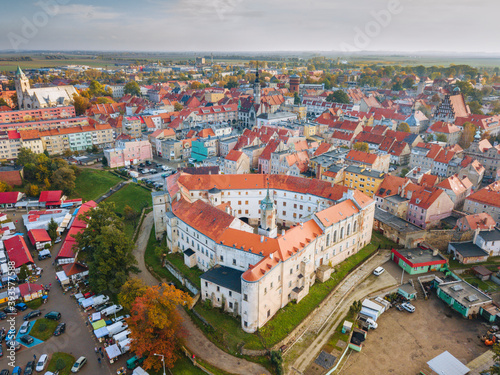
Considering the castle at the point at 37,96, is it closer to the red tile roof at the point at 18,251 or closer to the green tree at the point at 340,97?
the red tile roof at the point at 18,251

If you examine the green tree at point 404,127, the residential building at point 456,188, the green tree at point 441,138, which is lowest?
the residential building at point 456,188

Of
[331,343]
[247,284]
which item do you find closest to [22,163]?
[247,284]

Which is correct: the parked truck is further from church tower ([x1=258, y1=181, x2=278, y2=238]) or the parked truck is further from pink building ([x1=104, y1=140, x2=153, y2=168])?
pink building ([x1=104, y1=140, x2=153, y2=168])

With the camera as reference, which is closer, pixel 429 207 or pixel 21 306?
pixel 21 306

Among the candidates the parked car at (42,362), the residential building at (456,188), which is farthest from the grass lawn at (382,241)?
the parked car at (42,362)

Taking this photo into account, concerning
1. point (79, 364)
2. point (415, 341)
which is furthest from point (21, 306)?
point (415, 341)

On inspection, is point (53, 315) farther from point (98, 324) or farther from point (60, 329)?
point (98, 324)
